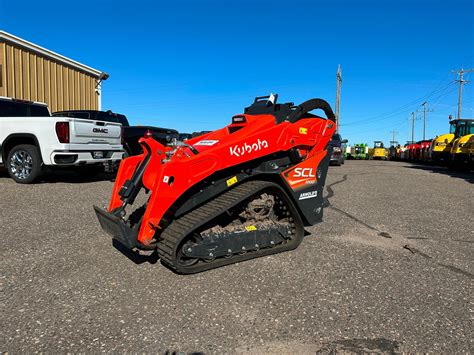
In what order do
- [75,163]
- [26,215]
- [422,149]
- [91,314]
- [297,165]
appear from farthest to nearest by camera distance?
[422,149] < [75,163] < [26,215] < [297,165] < [91,314]

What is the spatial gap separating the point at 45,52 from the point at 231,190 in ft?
51.6

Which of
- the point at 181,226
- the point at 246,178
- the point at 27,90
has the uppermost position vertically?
the point at 27,90

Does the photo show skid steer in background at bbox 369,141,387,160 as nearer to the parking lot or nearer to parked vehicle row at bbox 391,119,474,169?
parked vehicle row at bbox 391,119,474,169

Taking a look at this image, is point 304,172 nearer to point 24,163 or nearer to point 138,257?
point 138,257

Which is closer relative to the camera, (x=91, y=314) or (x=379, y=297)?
(x=91, y=314)

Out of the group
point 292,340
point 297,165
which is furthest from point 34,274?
point 297,165

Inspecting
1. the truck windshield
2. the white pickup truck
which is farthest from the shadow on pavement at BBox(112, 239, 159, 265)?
the truck windshield

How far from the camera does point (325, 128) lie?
4176 millimetres

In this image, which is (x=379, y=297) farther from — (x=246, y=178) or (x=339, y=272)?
(x=246, y=178)

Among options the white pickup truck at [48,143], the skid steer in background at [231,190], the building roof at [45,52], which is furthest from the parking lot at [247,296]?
the building roof at [45,52]

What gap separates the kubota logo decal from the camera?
10.9ft

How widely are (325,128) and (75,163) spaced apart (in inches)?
238

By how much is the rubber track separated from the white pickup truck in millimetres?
5747

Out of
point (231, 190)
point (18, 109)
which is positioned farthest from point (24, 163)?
point (231, 190)
